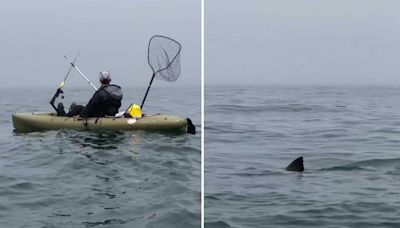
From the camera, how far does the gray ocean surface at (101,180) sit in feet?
21.6

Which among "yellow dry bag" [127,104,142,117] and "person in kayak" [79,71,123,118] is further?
"yellow dry bag" [127,104,142,117]

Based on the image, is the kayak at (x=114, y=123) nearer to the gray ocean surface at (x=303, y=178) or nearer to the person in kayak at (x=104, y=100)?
the person in kayak at (x=104, y=100)

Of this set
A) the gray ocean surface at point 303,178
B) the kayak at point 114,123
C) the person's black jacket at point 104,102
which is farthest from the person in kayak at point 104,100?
the gray ocean surface at point 303,178

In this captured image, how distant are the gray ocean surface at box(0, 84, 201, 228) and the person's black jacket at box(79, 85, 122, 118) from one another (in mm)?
723

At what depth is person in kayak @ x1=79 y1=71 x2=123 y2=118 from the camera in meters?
13.5

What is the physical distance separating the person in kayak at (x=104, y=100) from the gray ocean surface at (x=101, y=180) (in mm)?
730

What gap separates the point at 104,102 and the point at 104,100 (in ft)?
0.33

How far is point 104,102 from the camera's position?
1370 cm

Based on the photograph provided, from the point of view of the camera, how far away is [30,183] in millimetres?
8531

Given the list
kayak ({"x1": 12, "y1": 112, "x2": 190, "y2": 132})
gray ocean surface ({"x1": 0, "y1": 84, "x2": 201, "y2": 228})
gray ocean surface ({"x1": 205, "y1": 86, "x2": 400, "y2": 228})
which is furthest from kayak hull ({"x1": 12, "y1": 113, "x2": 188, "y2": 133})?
gray ocean surface ({"x1": 205, "y1": 86, "x2": 400, "y2": 228})

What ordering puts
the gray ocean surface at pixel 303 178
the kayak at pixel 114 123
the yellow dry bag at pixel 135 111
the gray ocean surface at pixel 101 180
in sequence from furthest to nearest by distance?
the yellow dry bag at pixel 135 111
the kayak at pixel 114 123
the gray ocean surface at pixel 101 180
the gray ocean surface at pixel 303 178

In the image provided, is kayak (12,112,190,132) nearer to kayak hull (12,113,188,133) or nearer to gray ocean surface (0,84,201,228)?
kayak hull (12,113,188,133)

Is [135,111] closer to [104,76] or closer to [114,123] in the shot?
[114,123]

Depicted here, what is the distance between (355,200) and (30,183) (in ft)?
16.5
